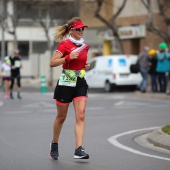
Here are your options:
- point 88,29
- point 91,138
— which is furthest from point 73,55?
point 88,29

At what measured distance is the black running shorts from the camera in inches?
386

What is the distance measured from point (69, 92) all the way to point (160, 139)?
274 cm

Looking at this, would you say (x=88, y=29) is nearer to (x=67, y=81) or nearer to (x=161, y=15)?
(x=161, y=15)

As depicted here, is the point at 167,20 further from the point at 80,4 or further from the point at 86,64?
the point at 86,64

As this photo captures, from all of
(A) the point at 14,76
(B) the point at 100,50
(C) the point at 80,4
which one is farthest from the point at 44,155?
(B) the point at 100,50

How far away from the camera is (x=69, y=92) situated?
9.81 meters

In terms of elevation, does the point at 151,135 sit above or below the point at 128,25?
below

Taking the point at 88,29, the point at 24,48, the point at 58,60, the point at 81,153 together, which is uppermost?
the point at 88,29

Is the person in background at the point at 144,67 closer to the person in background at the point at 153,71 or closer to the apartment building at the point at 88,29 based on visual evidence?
the person in background at the point at 153,71

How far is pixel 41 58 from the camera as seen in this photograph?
5447 cm

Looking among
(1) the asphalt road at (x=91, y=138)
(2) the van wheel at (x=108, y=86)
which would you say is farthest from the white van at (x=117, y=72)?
(1) the asphalt road at (x=91, y=138)

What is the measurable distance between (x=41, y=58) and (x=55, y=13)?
358 cm

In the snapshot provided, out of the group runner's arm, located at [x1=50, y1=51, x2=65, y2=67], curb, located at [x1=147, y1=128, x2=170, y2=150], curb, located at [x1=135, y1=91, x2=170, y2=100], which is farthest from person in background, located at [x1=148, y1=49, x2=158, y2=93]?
runner's arm, located at [x1=50, y1=51, x2=65, y2=67]

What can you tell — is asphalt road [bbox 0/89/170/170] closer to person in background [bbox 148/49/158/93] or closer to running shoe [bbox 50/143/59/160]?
running shoe [bbox 50/143/59/160]
